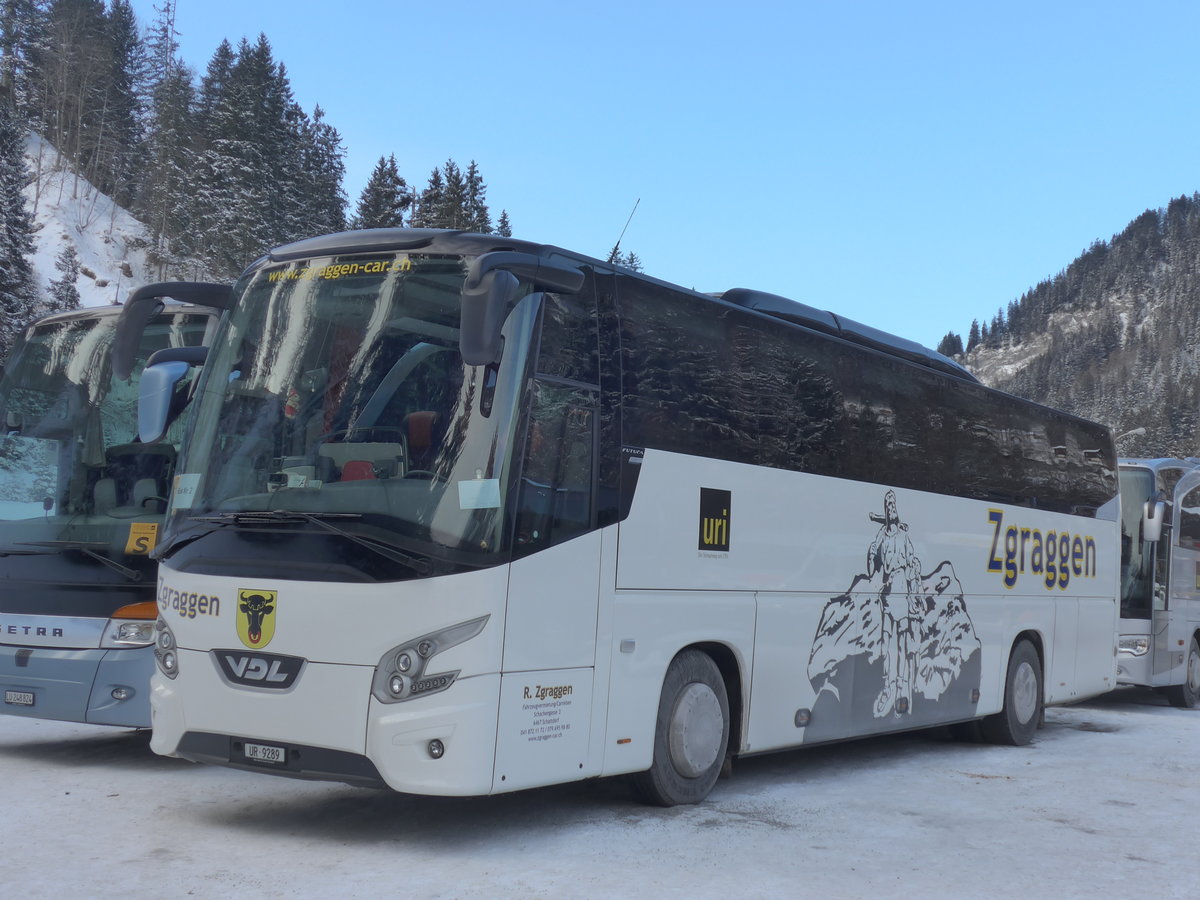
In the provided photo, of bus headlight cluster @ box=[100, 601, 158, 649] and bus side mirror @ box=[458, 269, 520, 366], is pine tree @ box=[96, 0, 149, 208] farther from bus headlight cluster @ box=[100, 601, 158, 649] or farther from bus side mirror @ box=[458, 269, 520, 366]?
bus side mirror @ box=[458, 269, 520, 366]

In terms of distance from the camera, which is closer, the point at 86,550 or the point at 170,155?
the point at 86,550

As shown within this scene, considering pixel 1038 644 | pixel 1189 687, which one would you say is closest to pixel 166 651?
pixel 1038 644

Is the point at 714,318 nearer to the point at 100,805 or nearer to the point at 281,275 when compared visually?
the point at 281,275

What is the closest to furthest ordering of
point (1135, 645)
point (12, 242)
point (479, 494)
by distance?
point (479, 494) < point (1135, 645) < point (12, 242)

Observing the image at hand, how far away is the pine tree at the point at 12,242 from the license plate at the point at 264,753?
162ft

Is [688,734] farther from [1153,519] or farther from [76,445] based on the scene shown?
[1153,519]

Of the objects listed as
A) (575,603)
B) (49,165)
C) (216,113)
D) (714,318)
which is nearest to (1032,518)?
(714,318)

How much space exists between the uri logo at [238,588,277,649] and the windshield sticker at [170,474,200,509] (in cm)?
75

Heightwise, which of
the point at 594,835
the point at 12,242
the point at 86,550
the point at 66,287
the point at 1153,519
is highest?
the point at 12,242

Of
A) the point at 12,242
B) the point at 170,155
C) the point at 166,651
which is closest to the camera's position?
the point at 166,651

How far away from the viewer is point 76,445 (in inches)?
394

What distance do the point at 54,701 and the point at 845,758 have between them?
6.76 metres

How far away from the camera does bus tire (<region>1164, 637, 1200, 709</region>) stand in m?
18.7

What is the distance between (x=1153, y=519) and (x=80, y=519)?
14303mm
